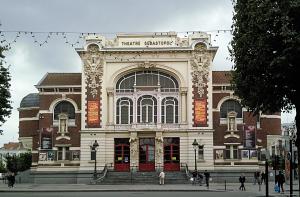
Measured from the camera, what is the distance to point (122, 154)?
66.7 metres

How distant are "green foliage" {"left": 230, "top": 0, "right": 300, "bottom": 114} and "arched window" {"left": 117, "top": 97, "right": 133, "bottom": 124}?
36.1m

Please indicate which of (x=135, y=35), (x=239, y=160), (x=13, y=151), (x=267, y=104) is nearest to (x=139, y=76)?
(x=135, y=35)

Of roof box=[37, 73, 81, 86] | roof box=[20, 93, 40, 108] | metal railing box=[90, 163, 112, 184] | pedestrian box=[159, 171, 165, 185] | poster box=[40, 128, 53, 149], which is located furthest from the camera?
roof box=[20, 93, 40, 108]

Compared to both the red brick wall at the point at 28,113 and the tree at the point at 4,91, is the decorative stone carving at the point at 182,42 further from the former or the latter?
the tree at the point at 4,91

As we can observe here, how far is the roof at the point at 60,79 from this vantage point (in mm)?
69625

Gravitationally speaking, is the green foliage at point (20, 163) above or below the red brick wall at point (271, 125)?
below

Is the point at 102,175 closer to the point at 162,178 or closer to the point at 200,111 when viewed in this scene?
the point at 162,178

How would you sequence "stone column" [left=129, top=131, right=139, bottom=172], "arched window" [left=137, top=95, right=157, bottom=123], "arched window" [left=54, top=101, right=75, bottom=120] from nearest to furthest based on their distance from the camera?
"stone column" [left=129, top=131, right=139, bottom=172] < "arched window" [left=137, top=95, right=157, bottom=123] < "arched window" [left=54, top=101, right=75, bottom=120]

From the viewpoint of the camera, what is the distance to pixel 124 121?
67.2 m

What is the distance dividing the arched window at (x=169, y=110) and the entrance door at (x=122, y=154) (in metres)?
5.14

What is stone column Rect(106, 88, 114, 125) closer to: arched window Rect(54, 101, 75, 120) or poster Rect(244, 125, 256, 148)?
arched window Rect(54, 101, 75, 120)

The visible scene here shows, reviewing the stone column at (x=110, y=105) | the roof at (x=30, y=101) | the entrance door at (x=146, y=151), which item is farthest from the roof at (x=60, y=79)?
the entrance door at (x=146, y=151)

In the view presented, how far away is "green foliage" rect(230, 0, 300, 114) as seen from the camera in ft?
85.5

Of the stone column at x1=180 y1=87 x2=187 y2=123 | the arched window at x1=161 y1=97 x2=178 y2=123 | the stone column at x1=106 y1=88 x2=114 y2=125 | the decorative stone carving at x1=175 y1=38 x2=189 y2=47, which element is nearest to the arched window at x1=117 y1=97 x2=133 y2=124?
the stone column at x1=106 y1=88 x2=114 y2=125
